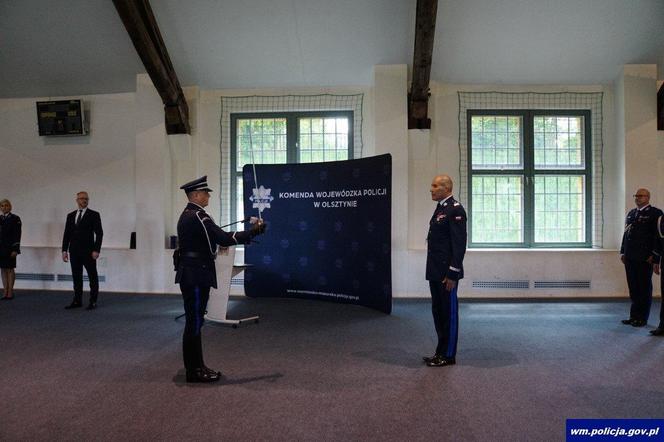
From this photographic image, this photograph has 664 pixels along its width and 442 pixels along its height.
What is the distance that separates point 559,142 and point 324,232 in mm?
3772

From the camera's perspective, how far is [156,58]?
5906 mm

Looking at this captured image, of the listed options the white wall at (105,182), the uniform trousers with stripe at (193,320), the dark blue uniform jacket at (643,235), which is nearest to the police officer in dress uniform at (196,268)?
the uniform trousers with stripe at (193,320)

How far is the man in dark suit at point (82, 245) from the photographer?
5996 millimetres

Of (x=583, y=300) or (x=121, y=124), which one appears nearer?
(x=583, y=300)

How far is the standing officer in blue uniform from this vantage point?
3506mm

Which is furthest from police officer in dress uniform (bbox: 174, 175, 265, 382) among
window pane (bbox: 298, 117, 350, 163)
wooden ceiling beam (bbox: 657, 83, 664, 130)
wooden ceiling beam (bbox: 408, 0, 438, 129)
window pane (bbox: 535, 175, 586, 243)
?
wooden ceiling beam (bbox: 657, 83, 664, 130)

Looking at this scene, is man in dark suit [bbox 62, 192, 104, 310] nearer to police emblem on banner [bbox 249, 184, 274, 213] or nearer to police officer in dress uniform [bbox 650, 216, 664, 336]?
police emblem on banner [bbox 249, 184, 274, 213]

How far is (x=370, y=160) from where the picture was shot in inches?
223

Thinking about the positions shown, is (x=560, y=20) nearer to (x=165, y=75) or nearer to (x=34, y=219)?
(x=165, y=75)

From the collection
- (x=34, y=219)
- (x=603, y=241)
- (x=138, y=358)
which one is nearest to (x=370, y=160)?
(x=138, y=358)

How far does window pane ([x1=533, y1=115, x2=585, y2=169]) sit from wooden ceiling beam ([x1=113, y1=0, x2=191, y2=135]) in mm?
5147

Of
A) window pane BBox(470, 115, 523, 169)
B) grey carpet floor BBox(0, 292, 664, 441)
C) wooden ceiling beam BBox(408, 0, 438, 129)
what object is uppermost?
wooden ceiling beam BBox(408, 0, 438, 129)

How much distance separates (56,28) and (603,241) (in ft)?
26.6

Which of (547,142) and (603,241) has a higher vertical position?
(547,142)
